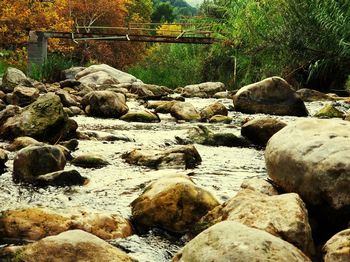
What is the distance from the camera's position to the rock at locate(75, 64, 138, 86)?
54.3ft

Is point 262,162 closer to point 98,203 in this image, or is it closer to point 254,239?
point 98,203

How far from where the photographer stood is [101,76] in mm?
16938

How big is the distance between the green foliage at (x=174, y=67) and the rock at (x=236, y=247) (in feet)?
50.1

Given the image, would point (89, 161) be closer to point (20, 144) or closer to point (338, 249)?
point (20, 144)

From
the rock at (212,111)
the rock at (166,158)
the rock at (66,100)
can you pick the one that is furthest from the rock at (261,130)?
the rock at (66,100)

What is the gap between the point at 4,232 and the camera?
117 inches

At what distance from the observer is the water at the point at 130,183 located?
304 cm

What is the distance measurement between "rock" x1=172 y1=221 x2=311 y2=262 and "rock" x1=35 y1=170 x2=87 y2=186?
6.21ft

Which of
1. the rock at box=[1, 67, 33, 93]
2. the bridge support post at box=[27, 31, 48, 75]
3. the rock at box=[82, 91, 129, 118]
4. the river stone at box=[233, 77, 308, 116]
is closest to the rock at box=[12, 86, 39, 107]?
the rock at box=[82, 91, 129, 118]

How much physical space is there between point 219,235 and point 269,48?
10.3 metres

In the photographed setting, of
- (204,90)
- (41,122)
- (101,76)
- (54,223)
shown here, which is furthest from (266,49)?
(54,223)

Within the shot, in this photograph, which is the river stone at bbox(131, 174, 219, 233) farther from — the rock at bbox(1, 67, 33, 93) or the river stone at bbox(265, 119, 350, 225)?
the rock at bbox(1, 67, 33, 93)

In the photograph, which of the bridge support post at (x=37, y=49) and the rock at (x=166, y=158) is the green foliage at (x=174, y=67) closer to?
the bridge support post at (x=37, y=49)

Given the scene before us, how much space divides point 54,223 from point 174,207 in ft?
2.39
